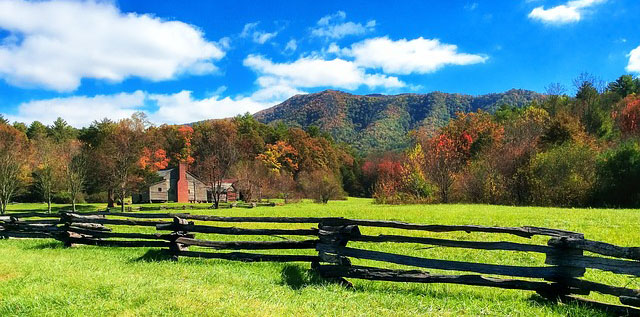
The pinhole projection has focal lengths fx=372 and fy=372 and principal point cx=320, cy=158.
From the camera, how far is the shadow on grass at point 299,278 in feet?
22.8

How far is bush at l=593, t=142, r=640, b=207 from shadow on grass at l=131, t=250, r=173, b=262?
27.7 metres

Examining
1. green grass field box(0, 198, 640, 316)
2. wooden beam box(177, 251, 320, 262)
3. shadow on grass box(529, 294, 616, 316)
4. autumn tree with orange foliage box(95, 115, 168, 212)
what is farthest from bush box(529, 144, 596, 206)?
autumn tree with orange foliage box(95, 115, 168, 212)

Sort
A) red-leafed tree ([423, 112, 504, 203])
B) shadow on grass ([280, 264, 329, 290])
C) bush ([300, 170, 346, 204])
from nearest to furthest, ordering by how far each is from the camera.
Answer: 1. shadow on grass ([280, 264, 329, 290])
2. red-leafed tree ([423, 112, 504, 203])
3. bush ([300, 170, 346, 204])

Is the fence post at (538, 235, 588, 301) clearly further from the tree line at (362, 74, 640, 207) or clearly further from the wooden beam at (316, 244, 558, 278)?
the tree line at (362, 74, 640, 207)

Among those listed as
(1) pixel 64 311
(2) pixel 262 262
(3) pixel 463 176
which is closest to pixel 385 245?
(2) pixel 262 262

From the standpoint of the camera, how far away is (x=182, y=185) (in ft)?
204

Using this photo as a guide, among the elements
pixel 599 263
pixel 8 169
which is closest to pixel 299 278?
pixel 599 263

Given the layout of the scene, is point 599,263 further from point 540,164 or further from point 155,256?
point 540,164

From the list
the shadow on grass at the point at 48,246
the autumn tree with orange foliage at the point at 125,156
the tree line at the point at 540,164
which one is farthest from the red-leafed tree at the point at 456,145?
the autumn tree with orange foliage at the point at 125,156

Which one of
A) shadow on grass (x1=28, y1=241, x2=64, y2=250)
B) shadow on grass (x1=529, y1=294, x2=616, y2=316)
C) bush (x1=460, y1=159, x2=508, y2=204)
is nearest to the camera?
shadow on grass (x1=529, y1=294, x2=616, y2=316)

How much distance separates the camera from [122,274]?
24.6 feet

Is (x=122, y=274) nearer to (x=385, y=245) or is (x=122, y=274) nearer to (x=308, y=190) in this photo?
(x=385, y=245)

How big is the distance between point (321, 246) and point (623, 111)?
56.2m

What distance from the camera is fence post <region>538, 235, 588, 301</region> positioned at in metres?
5.71
